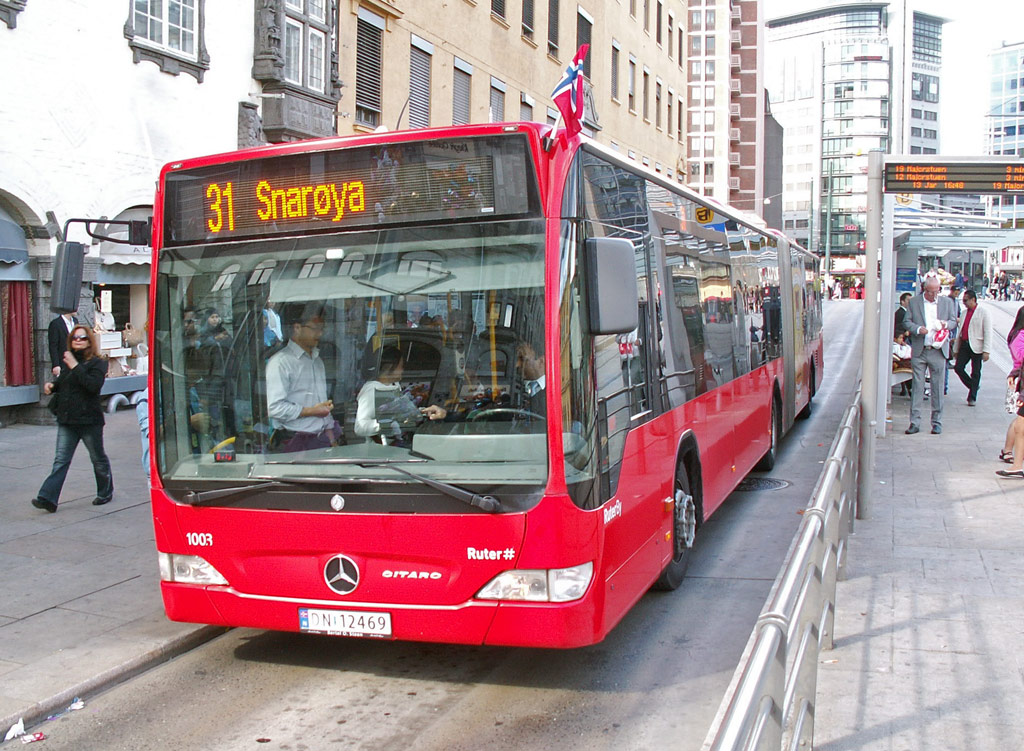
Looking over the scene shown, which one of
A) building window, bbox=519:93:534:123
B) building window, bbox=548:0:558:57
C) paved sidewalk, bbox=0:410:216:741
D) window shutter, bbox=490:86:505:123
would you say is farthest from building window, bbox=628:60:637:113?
paved sidewalk, bbox=0:410:216:741

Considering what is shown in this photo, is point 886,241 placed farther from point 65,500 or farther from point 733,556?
point 65,500

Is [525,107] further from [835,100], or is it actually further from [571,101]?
[835,100]

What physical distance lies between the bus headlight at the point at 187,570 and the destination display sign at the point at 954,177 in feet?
22.3

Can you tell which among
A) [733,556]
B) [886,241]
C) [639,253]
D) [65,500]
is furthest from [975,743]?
[886,241]

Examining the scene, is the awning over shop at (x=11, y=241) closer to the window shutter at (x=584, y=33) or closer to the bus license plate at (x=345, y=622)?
the bus license plate at (x=345, y=622)

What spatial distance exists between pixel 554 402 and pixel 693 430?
8.96 ft

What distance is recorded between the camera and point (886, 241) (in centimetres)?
1334

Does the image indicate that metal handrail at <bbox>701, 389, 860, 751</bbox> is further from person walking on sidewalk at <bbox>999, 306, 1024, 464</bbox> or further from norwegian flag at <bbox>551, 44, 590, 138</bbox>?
person walking on sidewalk at <bbox>999, 306, 1024, 464</bbox>

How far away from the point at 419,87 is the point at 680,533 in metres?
18.1

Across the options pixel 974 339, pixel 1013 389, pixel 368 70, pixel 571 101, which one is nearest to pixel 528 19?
pixel 368 70

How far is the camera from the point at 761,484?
37.6 feet

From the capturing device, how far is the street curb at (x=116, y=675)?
516 cm

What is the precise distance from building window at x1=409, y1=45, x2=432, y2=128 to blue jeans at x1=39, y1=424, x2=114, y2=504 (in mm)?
14254

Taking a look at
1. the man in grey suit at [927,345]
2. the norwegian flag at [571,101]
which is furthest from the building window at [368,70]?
the norwegian flag at [571,101]
